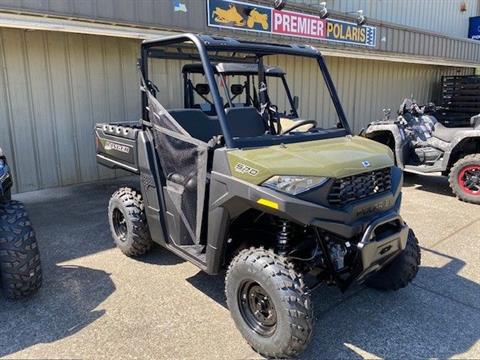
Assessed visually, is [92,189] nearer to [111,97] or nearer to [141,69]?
[111,97]

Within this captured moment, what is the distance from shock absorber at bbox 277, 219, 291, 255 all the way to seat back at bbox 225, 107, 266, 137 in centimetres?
79

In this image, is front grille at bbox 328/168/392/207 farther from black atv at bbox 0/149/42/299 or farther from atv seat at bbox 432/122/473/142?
atv seat at bbox 432/122/473/142

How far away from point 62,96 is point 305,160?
4893mm

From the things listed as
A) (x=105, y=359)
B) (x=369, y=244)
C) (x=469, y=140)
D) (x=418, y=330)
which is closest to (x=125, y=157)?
(x=105, y=359)

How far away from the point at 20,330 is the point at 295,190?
6.74 feet

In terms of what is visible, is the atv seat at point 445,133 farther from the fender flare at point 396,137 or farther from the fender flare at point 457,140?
the fender flare at point 396,137

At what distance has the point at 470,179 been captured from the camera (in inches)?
239

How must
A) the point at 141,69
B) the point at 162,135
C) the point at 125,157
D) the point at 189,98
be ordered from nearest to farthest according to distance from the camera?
the point at 162,135 < the point at 141,69 < the point at 125,157 < the point at 189,98

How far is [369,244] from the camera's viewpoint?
99.7 inches

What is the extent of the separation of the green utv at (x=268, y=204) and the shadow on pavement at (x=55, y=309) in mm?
571

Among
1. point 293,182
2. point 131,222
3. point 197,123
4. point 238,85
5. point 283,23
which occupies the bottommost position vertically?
point 131,222

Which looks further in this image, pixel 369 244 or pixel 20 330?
pixel 20 330

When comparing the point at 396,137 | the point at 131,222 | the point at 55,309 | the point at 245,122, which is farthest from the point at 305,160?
the point at 396,137

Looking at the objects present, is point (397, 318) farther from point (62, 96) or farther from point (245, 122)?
point (62, 96)
